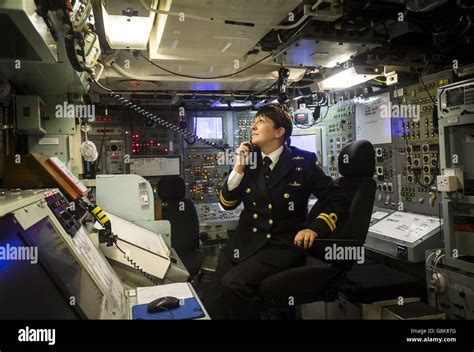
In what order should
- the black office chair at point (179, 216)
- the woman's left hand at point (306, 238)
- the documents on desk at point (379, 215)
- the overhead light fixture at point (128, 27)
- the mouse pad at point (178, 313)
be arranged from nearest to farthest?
the mouse pad at point (178, 313)
the woman's left hand at point (306, 238)
the overhead light fixture at point (128, 27)
the black office chair at point (179, 216)
the documents on desk at point (379, 215)

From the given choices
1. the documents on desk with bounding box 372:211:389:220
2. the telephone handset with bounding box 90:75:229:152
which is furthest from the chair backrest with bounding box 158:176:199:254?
the documents on desk with bounding box 372:211:389:220

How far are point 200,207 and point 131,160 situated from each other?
113 centimetres

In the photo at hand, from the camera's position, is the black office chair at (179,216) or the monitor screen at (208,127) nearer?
the black office chair at (179,216)

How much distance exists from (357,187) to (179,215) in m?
1.94

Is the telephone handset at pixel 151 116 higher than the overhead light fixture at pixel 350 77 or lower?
lower

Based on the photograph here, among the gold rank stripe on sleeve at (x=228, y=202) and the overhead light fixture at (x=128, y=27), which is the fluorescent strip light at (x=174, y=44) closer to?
the overhead light fixture at (x=128, y=27)

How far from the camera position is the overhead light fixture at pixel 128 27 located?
2025 millimetres

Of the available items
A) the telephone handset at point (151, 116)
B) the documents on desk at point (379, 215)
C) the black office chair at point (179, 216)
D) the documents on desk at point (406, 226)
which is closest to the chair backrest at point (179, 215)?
the black office chair at point (179, 216)

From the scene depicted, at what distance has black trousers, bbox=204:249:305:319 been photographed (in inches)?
70.8

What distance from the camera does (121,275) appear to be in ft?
6.57

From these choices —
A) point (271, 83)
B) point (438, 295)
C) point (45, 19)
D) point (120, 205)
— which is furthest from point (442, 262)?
point (45, 19)

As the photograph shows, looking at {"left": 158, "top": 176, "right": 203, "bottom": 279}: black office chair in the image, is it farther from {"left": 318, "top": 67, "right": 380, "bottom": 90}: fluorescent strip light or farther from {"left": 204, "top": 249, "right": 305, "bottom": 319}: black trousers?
{"left": 318, "top": 67, "right": 380, "bottom": 90}: fluorescent strip light

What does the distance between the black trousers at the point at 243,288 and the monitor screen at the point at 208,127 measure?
124 inches

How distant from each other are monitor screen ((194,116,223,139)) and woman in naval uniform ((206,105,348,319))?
2786 millimetres
